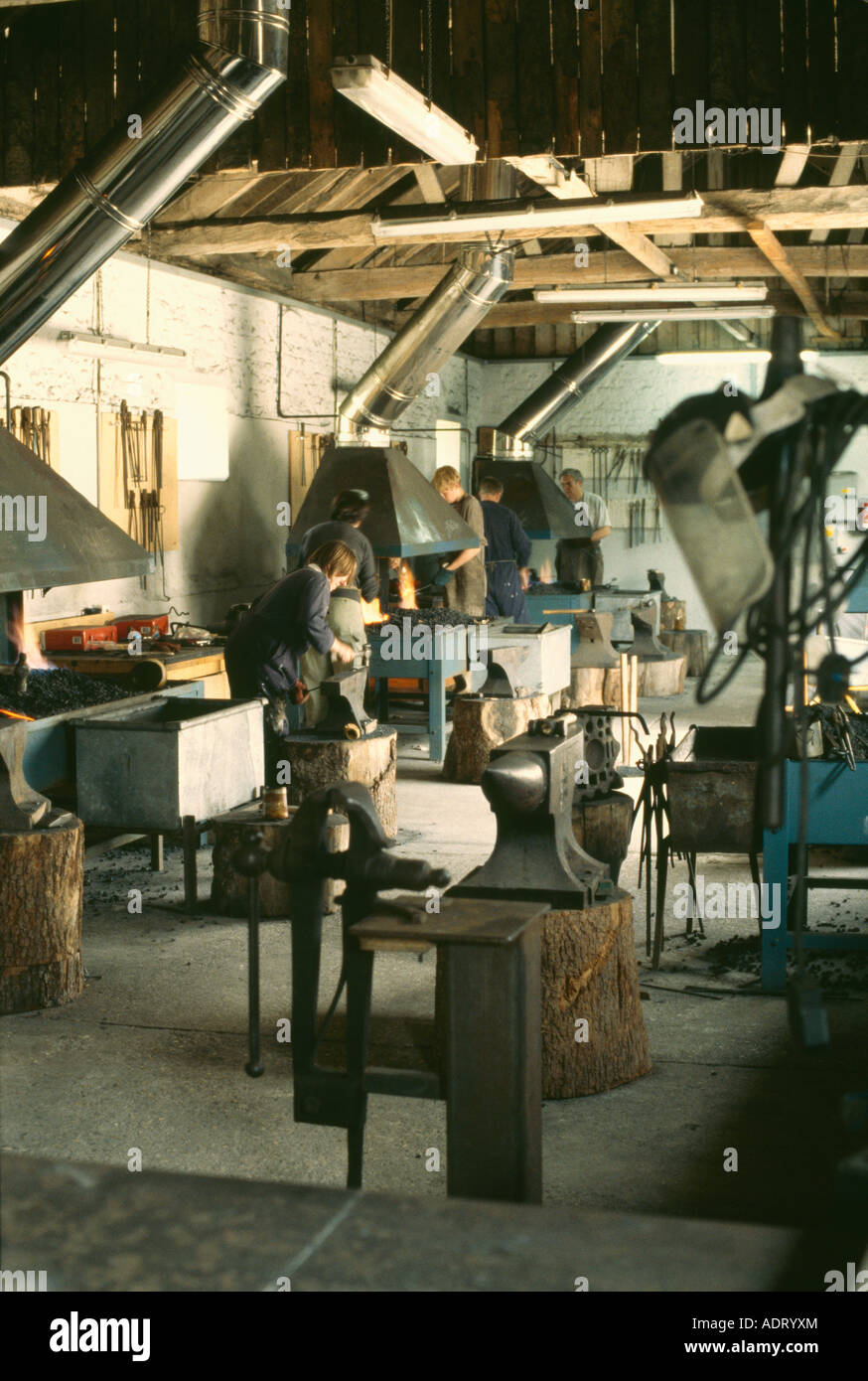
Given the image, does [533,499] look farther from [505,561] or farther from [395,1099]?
[395,1099]

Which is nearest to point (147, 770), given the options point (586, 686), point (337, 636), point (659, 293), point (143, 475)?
point (337, 636)

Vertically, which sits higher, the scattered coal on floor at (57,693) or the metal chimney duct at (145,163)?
the metal chimney duct at (145,163)

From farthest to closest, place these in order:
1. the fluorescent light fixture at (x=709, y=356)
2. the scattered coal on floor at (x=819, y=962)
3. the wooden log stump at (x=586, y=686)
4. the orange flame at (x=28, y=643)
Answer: the fluorescent light fixture at (x=709, y=356), the wooden log stump at (x=586, y=686), the orange flame at (x=28, y=643), the scattered coal on floor at (x=819, y=962)

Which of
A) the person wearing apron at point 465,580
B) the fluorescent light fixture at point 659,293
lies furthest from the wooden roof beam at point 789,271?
the person wearing apron at point 465,580

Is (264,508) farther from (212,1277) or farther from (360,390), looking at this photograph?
(212,1277)

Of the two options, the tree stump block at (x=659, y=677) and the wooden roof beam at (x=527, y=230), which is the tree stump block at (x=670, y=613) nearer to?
the tree stump block at (x=659, y=677)

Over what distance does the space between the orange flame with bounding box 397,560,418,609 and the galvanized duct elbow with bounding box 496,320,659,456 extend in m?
3.74

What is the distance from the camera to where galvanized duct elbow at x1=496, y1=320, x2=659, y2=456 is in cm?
1402

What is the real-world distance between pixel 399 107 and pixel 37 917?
3.22 meters

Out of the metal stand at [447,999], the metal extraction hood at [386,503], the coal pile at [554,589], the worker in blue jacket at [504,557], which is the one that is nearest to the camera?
the metal stand at [447,999]

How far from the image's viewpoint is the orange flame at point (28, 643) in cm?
688

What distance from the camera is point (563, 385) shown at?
14102mm

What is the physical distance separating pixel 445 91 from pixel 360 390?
12.3 feet

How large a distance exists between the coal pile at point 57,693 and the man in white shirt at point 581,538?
26.5 ft
